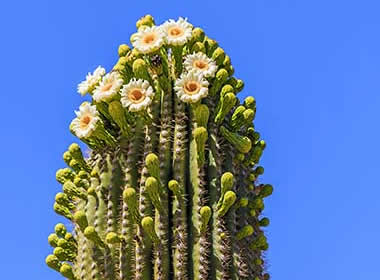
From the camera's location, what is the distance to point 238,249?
564cm

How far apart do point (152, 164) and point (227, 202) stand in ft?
2.08

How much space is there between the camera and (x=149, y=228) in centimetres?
545


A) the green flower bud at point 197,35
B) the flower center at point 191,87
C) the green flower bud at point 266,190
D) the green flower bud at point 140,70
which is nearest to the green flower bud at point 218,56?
the green flower bud at point 197,35

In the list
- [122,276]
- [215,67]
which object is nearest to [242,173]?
[215,67]

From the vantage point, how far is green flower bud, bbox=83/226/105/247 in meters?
5.55

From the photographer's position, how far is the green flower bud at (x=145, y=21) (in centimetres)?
679

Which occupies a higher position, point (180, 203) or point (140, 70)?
point (140, 70)

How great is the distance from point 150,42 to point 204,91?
713mm

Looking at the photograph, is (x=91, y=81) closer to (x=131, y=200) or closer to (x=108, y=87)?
(x=108, y=87)

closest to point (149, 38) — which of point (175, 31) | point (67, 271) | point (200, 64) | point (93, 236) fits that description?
point (175, 31)

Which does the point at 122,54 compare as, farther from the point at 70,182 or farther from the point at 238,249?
the point at 238,249

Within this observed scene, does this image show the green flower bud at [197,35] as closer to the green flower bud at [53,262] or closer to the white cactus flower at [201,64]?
the white cactus flower at [201,64]

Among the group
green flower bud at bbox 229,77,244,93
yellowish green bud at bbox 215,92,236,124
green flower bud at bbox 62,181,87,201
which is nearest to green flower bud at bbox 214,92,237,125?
yellowish green bud at bbox 215,92,236,124

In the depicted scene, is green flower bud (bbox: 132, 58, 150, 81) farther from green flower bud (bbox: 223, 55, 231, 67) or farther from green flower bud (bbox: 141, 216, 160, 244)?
green flower bud (bbox: 141, 216, 160, 244)
